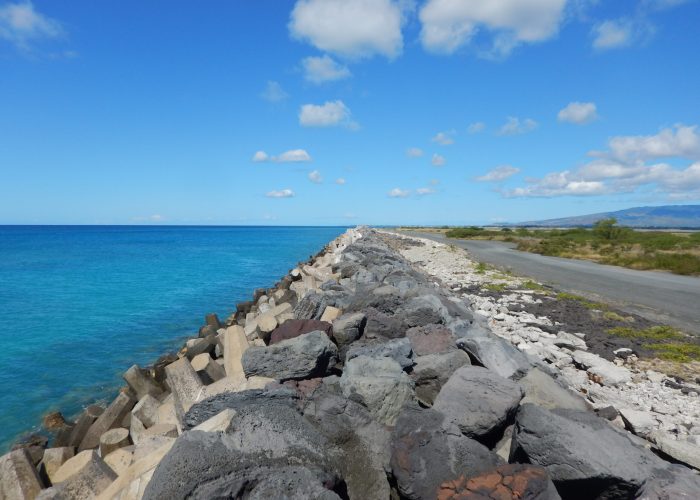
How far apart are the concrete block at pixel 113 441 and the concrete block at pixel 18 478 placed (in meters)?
0.61

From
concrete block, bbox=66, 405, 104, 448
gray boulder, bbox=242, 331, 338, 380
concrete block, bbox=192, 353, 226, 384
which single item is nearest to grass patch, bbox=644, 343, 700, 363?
gray boulder, bbox=242, 331, 338, 380

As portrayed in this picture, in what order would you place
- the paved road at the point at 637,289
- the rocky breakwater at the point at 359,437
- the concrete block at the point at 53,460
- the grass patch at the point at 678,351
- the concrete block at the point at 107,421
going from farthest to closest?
the paved road at the point at 637,289 → the grass patch at the point at 678,351 → the concrete block at the point at 107,421 → the concrete block at the point at 53,460 → the rocky breakwater at the point at 359,437

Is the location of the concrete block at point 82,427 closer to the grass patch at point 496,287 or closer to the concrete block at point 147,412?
the concrete block at point 147,412

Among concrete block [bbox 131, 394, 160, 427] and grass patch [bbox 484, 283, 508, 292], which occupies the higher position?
concrete block [bbox 131, 394, 160, 427]

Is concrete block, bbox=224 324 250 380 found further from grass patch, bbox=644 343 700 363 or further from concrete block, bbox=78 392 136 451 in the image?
grass patch, bbox=644 343 700 363

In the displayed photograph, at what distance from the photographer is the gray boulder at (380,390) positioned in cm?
358

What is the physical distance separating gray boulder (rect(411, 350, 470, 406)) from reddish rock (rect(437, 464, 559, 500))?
1.58 metres

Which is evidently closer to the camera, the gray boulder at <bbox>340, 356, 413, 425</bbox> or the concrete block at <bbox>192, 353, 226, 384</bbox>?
the gray boulder at <bbox>340, 356, 413, 425</bbox>

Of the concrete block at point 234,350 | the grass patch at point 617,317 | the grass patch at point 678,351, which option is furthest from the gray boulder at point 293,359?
the grass patch at point 617,317

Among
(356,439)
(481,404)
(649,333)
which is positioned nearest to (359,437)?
(356,439)

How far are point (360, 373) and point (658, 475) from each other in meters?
2.32

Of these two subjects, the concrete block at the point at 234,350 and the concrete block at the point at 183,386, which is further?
the concrete block at the point at 234,350

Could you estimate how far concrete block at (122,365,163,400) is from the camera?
611cm

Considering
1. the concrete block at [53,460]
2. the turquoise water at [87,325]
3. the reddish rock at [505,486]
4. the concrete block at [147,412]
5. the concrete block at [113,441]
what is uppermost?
the reddish rock at [505,486]
